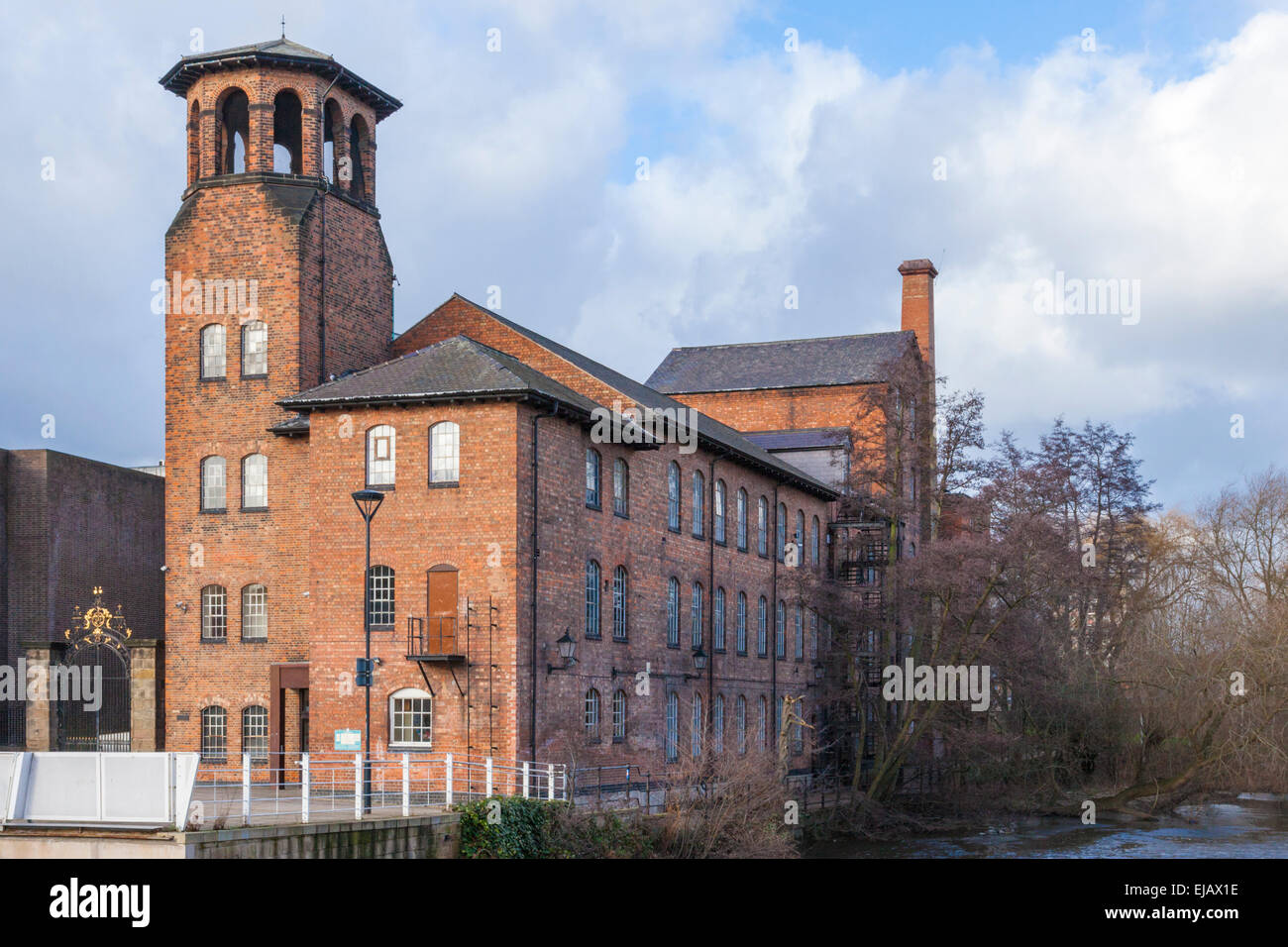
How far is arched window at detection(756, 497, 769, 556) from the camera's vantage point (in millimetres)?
42625

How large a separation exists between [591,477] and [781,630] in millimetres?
→ 13666

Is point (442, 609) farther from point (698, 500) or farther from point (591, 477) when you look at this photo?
point (698, 500)

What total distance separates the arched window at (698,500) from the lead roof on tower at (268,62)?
11888 mm

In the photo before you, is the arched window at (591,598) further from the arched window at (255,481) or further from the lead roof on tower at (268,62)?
the lead roof on tower at (268,62)

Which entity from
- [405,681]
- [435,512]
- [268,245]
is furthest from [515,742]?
[268,245]

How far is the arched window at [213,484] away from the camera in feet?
113

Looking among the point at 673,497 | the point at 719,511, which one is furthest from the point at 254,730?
the point at 719,511

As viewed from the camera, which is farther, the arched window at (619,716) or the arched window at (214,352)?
the arched window at (214,352)

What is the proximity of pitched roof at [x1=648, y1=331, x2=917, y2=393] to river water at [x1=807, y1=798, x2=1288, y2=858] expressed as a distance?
16183 mm

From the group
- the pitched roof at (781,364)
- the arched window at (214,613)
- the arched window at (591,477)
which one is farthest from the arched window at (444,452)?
the pitched roof at (781,364)

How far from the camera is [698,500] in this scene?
38.3 metres
